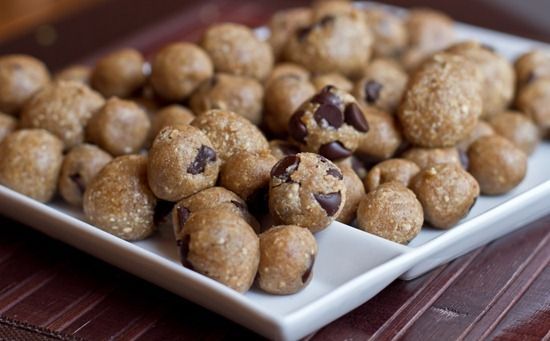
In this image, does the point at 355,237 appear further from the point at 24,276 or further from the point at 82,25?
the point at 82,25

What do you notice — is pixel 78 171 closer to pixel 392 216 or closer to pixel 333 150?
pixel 333 150

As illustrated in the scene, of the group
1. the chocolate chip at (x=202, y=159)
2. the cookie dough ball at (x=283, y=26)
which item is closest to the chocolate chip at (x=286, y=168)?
the chocolate chip at (x=202, y=159)

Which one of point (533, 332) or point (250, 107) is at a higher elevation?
point (250, 107)

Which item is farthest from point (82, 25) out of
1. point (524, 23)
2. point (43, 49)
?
point (524, 23)

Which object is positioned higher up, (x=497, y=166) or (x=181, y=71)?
(x=181, y=71)

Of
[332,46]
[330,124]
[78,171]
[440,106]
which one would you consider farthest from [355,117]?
[78,171]

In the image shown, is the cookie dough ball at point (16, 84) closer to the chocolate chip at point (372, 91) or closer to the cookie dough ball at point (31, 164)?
the cookie dough ball at point (31, 164)
